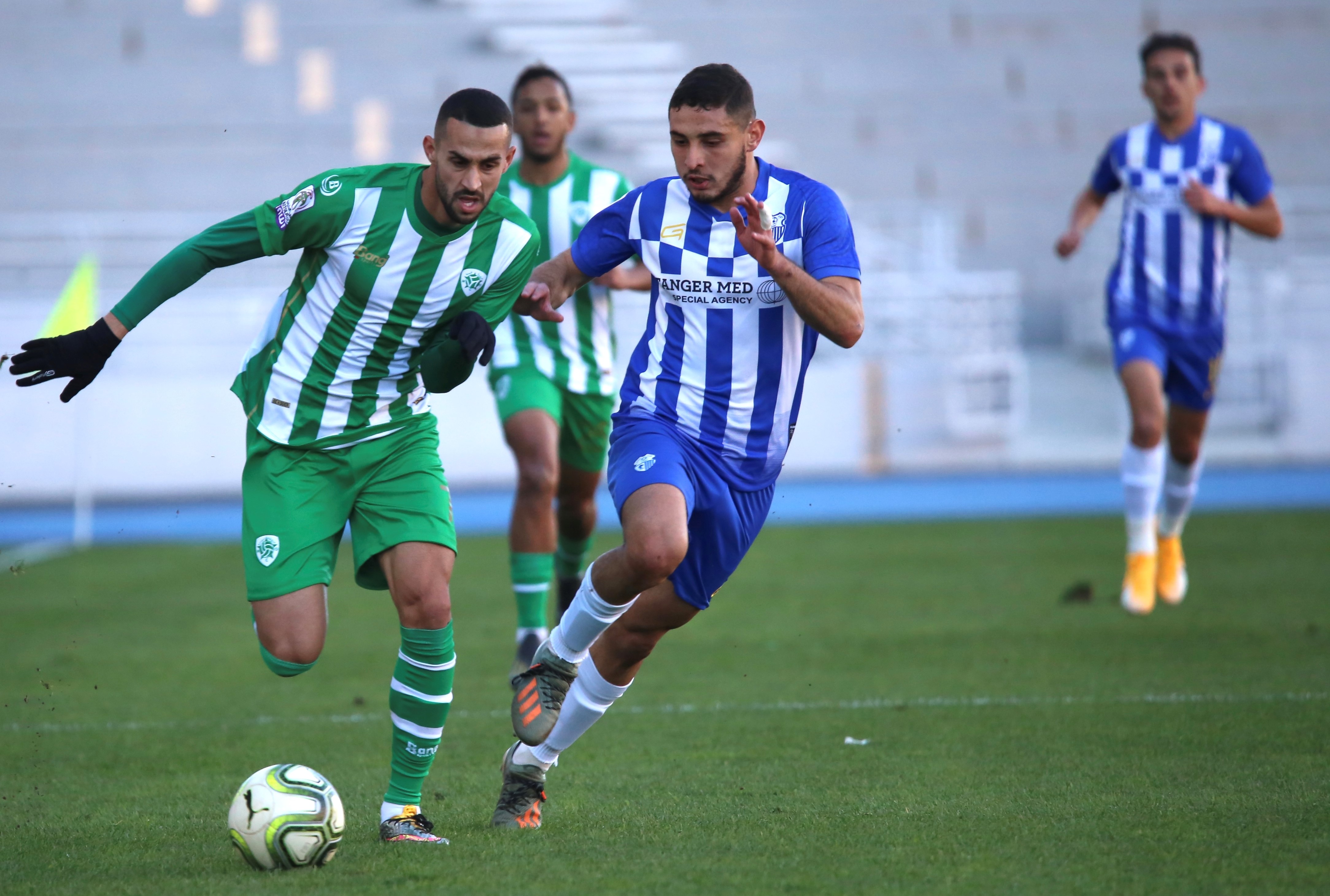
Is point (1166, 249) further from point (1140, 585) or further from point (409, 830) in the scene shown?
point (409, 830)

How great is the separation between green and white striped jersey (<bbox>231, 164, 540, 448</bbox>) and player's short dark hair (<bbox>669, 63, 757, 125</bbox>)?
1.92 ft

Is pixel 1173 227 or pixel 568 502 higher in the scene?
pixel 1173 227

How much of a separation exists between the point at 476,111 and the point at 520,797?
182 cm

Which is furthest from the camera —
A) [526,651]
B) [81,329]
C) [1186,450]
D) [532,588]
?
[1186,450]

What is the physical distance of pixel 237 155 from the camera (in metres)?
20.4

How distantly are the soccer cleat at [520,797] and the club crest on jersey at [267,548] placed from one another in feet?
2.72

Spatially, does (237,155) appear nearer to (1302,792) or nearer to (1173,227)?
(1173,227)

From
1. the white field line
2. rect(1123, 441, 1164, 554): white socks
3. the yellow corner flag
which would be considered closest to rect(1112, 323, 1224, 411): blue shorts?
rect(1123, 441, 1164, 554): white socks

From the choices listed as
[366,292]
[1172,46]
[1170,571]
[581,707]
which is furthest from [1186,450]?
[366,292]

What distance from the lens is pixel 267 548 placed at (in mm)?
4094

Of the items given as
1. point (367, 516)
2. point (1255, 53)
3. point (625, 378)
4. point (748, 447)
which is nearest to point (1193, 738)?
point (748, 447)

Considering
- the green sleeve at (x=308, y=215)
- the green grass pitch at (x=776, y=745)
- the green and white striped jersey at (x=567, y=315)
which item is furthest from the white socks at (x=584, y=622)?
the green and white striped jersey at (x=567, y=315)

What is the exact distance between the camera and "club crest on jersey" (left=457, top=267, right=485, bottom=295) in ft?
13.8

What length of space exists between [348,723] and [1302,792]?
10.9ft
